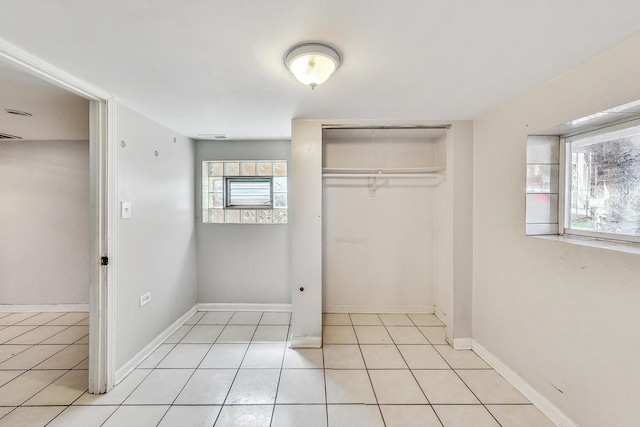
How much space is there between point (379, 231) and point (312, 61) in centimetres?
226

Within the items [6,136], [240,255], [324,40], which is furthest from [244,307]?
[6,136]

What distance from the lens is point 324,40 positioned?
4.13ft

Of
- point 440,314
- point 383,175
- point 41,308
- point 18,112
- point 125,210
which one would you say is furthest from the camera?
point 41,308

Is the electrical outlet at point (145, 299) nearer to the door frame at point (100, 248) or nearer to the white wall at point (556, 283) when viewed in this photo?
the door frame at point (100, 248)

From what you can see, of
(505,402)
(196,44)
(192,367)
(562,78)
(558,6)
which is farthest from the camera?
(192,367)

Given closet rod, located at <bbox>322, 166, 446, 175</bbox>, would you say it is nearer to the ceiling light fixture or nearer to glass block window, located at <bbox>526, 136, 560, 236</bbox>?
glass block window, located at <bbox>526, 136, 560, 236</bbox>

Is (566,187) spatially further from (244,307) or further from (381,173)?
(244,307)

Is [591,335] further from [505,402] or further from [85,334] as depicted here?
[85,334]

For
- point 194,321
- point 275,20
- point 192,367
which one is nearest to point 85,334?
point 194,321

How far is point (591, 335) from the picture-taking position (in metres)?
1.41

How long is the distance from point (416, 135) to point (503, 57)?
161 cm

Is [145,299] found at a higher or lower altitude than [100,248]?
lower

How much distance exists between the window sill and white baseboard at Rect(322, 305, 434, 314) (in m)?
1.77

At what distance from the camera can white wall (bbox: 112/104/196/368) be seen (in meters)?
2.06
